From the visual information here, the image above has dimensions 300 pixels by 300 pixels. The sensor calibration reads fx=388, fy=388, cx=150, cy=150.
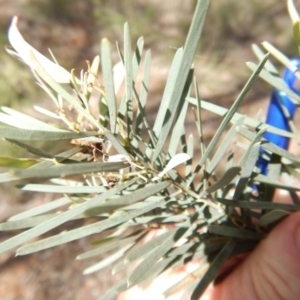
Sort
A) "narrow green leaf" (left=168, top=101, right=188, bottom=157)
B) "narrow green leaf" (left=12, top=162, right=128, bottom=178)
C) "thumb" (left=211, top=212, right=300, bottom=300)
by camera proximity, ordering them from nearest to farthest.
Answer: "narrow green leaf" (left=12, top=162, right=128, bottom=178) → "narrow green leaf" (left=168, top=101, right=188, bottom=157) → "thumb" (left=211, top=212, right=300, bottom=300)

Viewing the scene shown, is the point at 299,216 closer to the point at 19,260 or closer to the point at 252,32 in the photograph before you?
the point at 19,260

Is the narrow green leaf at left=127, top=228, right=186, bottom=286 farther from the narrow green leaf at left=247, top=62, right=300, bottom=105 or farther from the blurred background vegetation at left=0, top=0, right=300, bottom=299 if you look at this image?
the blurred background vegetation at left=0, top=0, right=300, bottom=299

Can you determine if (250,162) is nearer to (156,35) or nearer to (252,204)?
(252,204)

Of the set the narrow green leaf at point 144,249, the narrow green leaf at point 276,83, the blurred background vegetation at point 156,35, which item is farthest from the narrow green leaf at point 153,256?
the blurred background vegetation at point 156,35

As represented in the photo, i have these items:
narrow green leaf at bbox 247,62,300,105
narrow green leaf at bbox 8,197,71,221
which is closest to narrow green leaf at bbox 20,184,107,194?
narrow green leaf at bbox 8,197,71,221

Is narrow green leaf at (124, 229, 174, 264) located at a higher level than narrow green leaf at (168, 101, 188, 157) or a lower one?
lower

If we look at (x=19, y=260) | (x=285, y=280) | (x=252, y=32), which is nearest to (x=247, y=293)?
(x=285, y=280)

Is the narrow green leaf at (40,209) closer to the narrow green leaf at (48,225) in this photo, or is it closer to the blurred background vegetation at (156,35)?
the narrow green leaf at (48,225)
